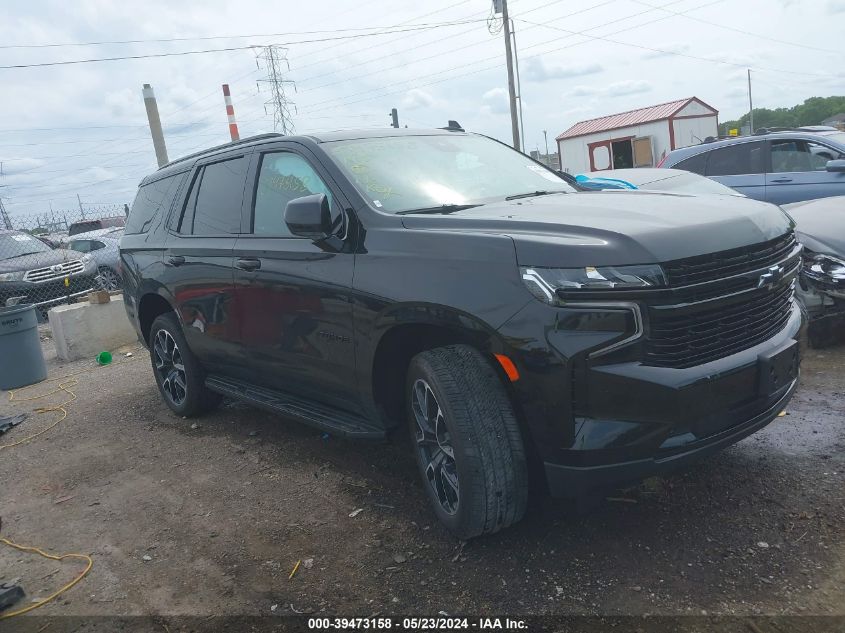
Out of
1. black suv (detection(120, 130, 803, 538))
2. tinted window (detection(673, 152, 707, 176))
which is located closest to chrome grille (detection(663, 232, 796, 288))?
black suv (detection(120, 130, 803, 538))

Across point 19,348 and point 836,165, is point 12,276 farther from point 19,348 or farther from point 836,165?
point 836,165

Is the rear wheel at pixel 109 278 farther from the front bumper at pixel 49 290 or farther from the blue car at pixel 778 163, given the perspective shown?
the blue car at pixel 778 163

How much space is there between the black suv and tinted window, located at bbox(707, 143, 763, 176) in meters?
6.29

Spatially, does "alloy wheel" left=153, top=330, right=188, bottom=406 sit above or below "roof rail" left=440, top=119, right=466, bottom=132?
below

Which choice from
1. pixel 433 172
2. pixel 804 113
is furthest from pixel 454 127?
pixel 804 113

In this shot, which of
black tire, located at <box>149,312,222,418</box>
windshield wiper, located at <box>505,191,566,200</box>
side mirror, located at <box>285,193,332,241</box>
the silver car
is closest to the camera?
side mirror, located at <box>285,193,332,241</box>

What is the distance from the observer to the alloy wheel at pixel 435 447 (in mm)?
3016

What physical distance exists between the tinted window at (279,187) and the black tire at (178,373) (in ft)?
4.98

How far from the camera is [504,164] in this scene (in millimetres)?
4191

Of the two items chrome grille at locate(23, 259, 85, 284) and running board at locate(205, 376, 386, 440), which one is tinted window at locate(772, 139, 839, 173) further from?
chrome grille at locate(23, 259, 85, 284)

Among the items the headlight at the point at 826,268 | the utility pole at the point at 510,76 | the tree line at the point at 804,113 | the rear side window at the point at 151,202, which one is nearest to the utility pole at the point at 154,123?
the utility pole at the point at 510,76

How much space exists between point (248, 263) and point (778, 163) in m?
7.72

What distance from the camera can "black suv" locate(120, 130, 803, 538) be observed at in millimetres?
2514

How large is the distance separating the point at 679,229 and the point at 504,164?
1.73 m
